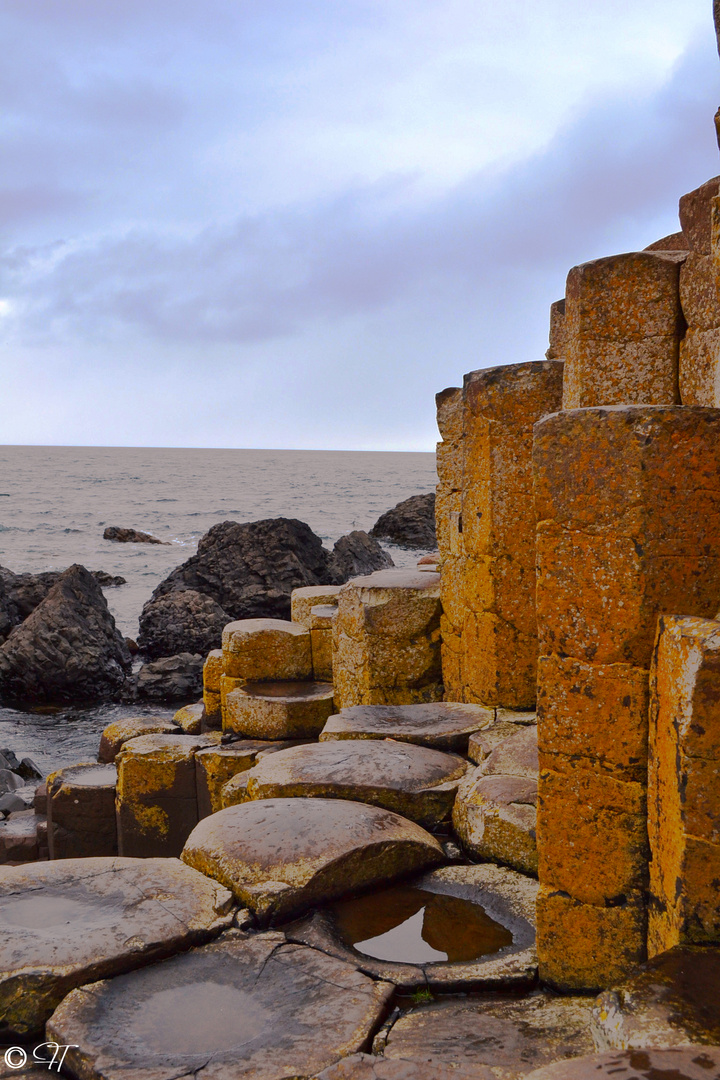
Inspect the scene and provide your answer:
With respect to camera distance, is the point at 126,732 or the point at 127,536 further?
the point at 127,536

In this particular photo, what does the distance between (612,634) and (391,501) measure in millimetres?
61161

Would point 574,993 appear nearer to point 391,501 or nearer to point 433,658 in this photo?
point 433,658

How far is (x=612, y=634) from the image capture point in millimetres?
2537

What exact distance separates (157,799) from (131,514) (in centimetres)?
5003

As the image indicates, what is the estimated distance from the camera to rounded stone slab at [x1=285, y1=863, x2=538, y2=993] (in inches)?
111

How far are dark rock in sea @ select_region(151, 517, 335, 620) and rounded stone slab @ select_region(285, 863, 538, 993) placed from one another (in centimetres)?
1418

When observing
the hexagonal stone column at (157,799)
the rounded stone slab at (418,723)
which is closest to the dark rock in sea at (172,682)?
the hexagonal stone column at (157,799)

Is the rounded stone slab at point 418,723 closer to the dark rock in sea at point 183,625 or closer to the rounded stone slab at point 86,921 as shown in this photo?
the rounded stone slab at point 86,921

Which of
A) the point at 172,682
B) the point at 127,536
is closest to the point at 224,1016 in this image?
the point at 172,682

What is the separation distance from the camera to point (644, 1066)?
5.74 feet

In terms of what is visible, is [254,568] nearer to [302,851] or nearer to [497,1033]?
[302,851]

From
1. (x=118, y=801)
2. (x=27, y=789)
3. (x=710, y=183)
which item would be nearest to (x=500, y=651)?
(x=710, y=183)

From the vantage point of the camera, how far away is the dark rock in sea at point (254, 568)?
1784 cm

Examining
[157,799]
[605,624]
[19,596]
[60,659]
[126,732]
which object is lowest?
[60,659]
